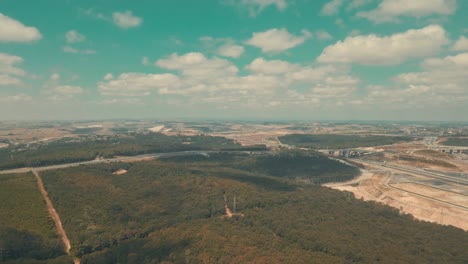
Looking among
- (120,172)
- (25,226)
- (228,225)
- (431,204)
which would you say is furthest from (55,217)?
(431,204)

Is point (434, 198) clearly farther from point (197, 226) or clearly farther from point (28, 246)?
point (28, 246)

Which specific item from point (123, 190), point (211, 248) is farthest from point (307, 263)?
point (123, 190)

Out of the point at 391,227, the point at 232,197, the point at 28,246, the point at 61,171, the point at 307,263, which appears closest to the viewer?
the point at 307,263

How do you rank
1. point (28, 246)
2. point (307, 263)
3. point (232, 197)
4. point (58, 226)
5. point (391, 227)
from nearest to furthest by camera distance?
1. point (307, 263)
2. point (28, 246)
3. point (58, 226)
4. point (391, 227)
5. point (232, 197)

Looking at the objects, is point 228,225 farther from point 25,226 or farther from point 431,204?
point 431,204

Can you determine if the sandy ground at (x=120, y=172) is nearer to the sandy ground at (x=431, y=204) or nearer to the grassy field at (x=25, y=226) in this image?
the grassy field at (x=25, y=226)

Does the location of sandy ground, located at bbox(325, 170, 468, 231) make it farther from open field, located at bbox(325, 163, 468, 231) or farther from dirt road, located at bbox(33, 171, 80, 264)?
dirt road, located at bbox(33, 171, 80, 264)

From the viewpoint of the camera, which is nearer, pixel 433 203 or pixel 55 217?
pixel 55 217
